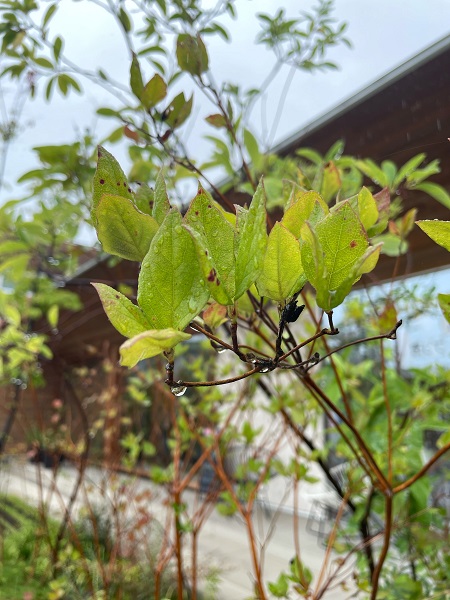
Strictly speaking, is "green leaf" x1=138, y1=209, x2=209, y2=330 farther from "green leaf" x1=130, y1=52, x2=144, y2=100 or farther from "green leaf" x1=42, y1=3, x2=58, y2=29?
"green leaf" x1=42, y1=3, x2=58, y2=29

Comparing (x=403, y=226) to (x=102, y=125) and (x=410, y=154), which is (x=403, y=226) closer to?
(x=410, y=154)

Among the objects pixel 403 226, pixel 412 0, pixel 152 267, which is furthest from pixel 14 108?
pixel 152 267

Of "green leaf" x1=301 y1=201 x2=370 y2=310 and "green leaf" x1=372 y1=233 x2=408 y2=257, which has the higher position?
"green leaf" x1=372 y1=233 x2=408 y2=257

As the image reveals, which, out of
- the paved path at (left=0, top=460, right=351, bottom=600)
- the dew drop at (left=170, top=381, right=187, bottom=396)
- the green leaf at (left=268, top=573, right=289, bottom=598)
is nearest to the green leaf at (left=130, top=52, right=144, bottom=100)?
the dew drop at (left=170, top=381, right=187, bottom=396)

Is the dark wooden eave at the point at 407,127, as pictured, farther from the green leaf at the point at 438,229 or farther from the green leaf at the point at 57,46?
the green leaf at the point at 57,46

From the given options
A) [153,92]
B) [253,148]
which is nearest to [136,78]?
[153,92]

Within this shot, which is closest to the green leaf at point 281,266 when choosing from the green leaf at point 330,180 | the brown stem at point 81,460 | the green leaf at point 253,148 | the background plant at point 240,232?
the background plant at point 240,232
